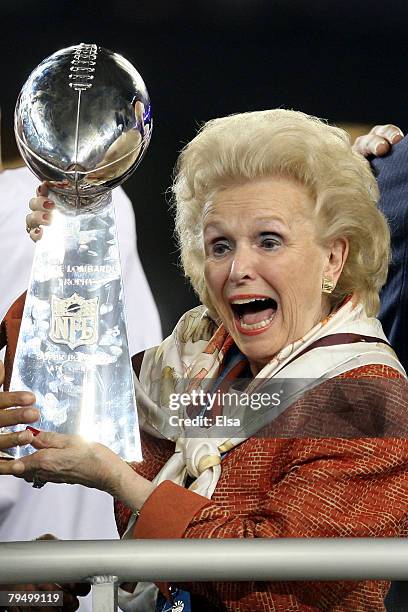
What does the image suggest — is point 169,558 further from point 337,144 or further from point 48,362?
point 337,144

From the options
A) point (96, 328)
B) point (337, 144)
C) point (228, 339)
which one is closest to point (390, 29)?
point (337, 144)

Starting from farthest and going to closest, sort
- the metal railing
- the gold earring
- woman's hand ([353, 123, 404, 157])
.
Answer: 1. woman's hand ([353, 123, 404, 157])
2. the gold earring
3. the metal railing

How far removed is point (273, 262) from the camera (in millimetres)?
2178

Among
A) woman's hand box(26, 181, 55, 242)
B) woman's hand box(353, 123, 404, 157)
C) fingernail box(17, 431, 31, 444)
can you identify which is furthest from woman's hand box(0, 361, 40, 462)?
woman's hand box(353, 123, 404, 157)

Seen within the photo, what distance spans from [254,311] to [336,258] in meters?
0.20

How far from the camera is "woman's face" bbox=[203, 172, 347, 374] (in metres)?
2.17

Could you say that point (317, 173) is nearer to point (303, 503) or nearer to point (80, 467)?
point (303, 503)

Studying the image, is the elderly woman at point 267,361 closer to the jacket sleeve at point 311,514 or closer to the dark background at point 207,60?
the jacket sleeve at point 311,514

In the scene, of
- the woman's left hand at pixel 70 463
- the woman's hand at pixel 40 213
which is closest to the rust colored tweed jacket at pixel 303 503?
the woman's left hand at pixel 70 463

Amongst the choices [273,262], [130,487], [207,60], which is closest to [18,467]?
[130,487]

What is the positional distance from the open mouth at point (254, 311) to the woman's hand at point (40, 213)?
44 cm

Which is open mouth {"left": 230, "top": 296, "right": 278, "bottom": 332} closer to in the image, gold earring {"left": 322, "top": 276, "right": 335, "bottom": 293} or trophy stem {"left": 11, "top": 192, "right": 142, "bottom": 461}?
gold earring {"left": 322, "top": 276, "right": 335, "bottom": 293}

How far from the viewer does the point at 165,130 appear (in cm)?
238

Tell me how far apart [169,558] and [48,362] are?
0.64m
